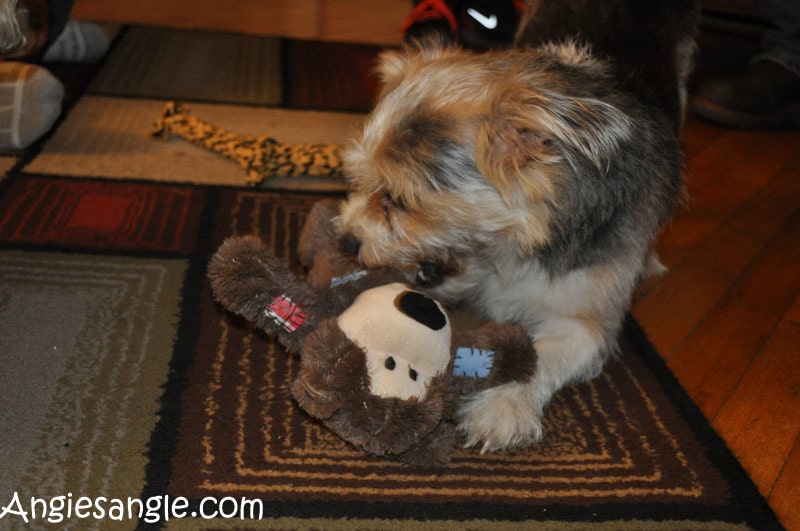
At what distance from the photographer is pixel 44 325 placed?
2281 millimetres

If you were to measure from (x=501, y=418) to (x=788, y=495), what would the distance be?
2.32 feet

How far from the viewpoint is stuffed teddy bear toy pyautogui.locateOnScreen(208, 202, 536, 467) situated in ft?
5.61

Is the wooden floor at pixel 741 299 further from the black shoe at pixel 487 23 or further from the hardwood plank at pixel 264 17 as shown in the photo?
the hardwood plank at pixel 264 17

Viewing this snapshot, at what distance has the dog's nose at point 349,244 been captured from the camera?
2.29 meters

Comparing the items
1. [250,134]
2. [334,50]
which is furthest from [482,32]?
[250,134]

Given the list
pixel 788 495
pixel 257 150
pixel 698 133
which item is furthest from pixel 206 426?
pixel 698 133

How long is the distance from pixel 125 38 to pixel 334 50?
50.4 inches

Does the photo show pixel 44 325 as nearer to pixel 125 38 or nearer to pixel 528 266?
pixel 528 266

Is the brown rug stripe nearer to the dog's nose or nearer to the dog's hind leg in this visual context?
the dog's nose

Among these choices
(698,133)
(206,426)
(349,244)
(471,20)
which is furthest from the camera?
(471,20)

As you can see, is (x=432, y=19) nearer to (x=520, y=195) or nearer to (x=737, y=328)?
(x=737, y=328)

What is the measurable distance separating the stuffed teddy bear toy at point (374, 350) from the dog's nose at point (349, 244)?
0.44ft

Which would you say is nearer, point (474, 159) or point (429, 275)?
point (474, 159)

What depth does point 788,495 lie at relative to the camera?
2.01 metres
